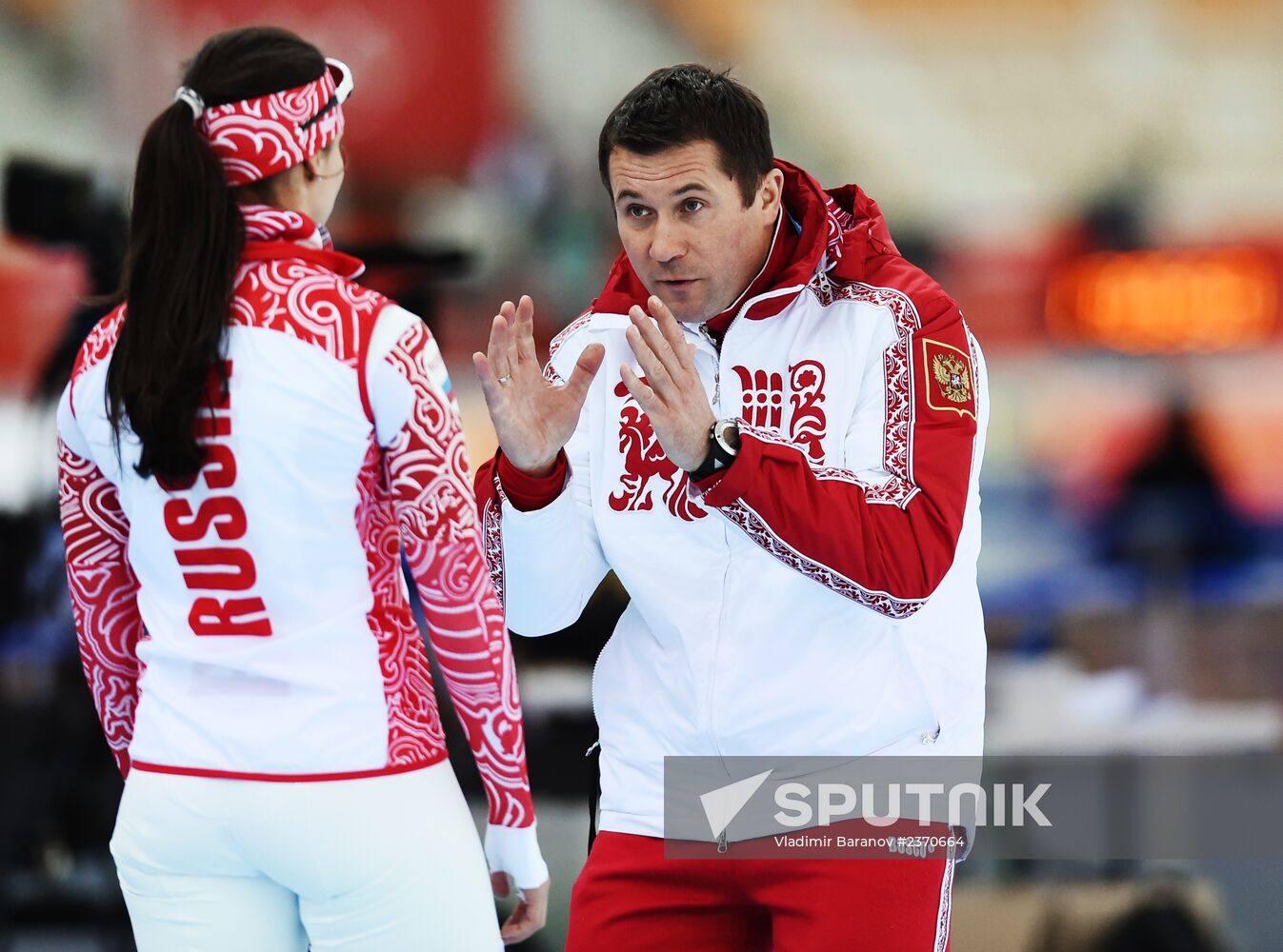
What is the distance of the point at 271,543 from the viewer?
149cm

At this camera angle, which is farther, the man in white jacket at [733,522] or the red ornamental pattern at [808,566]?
the man in white jacket at [733,522]

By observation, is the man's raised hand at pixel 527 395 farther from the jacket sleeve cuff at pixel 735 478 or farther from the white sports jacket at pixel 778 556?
the jacket sleeve cuff at pixel 735 478

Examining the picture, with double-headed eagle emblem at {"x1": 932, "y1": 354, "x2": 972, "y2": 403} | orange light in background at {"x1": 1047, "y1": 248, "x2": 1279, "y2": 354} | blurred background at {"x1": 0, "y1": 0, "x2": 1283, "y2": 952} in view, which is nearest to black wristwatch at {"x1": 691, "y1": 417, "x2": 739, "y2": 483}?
double-headed eagle emblem at {"x1": 932, "y1": 354, "x2": 972, "y2": 403}

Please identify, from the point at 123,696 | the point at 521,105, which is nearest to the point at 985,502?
the point at 521,105

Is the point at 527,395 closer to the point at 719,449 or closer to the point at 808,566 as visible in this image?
the point at 719,449

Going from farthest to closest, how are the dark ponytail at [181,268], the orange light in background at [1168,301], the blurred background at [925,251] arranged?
the orange light in background at [1168,301]
the blurred background at [925,251]
the dark ponytail at [181,268]

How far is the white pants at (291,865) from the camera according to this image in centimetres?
150

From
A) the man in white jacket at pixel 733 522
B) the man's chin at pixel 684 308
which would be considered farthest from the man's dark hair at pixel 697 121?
the man's chin at pixel 684 308

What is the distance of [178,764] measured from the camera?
4.97 ft

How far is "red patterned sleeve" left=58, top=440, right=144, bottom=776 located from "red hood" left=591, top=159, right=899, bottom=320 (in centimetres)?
62

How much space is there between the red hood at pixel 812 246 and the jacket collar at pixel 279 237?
408 millimetres

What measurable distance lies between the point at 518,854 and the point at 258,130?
31.2 inches

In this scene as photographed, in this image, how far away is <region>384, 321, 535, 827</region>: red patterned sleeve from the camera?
1535 mm
